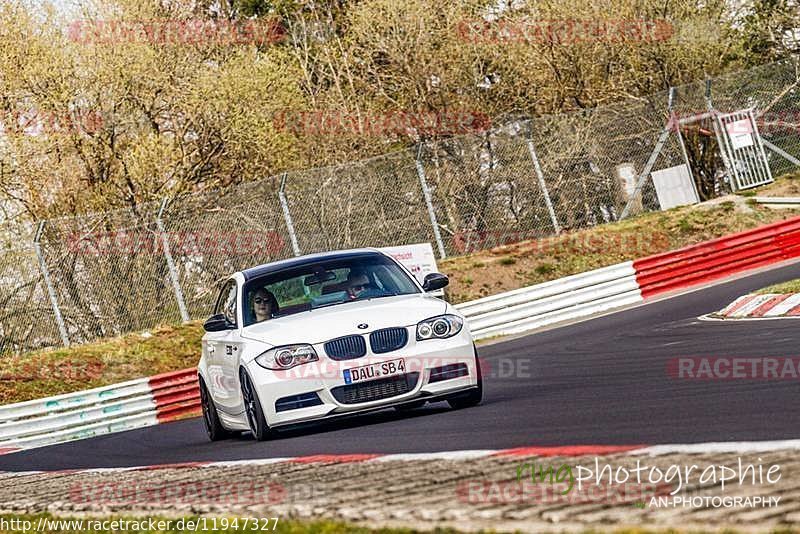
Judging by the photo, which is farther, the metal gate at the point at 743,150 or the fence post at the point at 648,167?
the metal gate at the point at 743,150

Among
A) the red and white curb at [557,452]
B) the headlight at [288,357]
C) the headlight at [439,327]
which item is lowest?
the red and white curb at [557,452]

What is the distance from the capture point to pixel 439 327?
35.5 feet

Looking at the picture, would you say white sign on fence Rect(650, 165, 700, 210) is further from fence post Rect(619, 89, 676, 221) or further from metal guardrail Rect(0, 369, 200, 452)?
metal guardrail Rect(0, 369, 200, 452)

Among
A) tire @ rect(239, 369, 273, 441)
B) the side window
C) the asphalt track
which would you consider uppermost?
the side window

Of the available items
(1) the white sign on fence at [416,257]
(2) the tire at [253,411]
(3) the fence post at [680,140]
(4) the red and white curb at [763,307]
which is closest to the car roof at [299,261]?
(2) the tire at [253,411]

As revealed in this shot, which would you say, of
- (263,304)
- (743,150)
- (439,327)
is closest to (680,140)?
(743,150)

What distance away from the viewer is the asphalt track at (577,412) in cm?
799

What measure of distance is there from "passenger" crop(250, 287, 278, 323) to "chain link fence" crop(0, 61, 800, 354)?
12.6m

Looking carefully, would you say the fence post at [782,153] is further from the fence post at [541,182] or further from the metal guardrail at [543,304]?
the metal guardrail at [543,304]

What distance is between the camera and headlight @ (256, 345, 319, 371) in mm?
10609

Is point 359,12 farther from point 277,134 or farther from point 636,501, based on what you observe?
point 636,501

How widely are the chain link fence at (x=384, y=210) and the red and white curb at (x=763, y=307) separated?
9.84 meters

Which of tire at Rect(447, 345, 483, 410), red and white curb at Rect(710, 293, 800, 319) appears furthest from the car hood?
red and white curb at Rect(710, 293, 800, 319)

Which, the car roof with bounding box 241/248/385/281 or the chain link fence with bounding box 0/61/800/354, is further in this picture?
the chain link fence with bounding box 0/61/800/354
